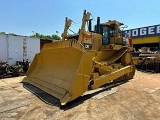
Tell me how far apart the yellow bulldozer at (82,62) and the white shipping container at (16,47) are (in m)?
5.35

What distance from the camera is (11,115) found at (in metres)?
4.29

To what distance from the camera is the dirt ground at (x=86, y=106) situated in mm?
4375

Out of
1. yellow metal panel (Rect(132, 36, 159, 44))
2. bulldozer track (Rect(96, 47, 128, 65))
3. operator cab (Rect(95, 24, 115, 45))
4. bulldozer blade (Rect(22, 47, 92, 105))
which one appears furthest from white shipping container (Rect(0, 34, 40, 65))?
yellow metal panel (Rect(132, 36, 159, 44))

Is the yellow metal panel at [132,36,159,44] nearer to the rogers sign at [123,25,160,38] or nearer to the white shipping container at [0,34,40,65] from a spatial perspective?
the rogers sign at [123,25,160,38]

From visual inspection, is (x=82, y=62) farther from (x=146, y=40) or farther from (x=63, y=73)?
(x=146, y=40)

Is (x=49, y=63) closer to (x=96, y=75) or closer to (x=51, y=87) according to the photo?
(x=51, y=87)

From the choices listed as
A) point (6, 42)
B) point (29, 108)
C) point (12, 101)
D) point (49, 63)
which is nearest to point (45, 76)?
point (49, 63)

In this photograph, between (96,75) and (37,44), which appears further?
(37,44)

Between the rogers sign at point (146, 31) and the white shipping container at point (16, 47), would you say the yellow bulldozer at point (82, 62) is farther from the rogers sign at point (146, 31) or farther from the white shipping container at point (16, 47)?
the rogers sign at point (146, 31)

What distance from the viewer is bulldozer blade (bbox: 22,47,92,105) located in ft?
17.3

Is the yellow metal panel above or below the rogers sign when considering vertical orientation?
below

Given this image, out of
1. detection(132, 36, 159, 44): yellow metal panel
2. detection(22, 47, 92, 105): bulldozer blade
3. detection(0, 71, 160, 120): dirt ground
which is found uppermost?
detection(132, 36, 159, 44): yellow metal panel

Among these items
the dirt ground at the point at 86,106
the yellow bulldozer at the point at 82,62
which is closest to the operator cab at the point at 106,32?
the yellow bulldozer at the point at 82,62

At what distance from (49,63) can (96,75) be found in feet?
7.16
